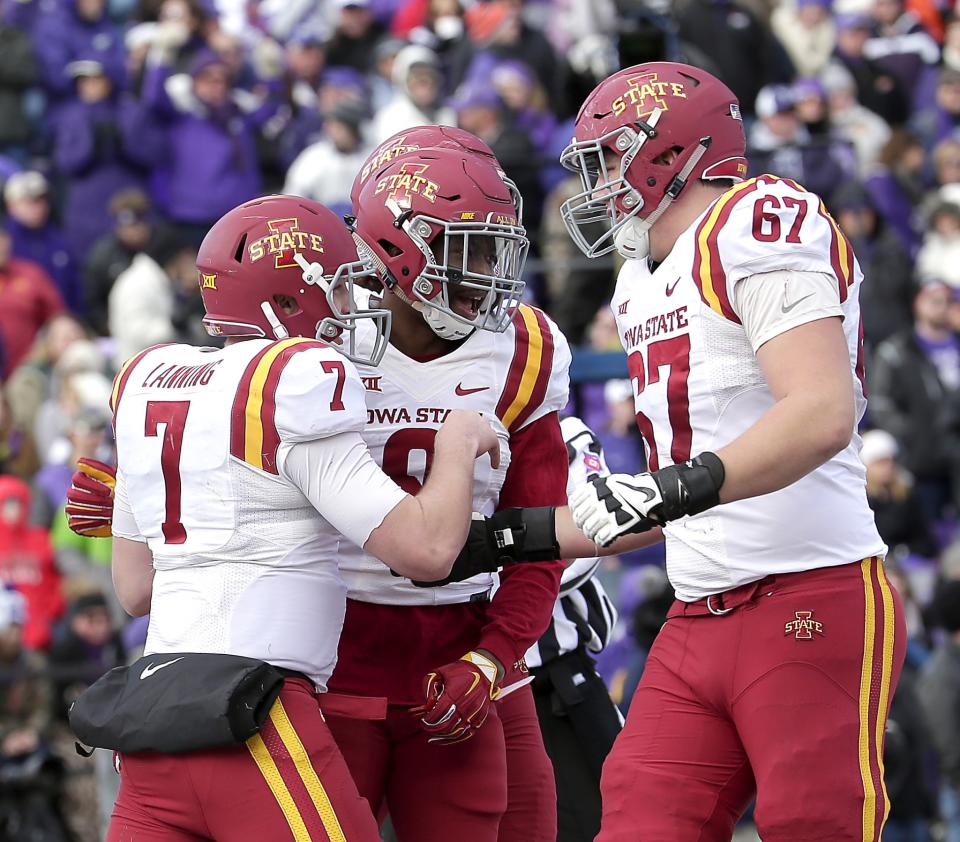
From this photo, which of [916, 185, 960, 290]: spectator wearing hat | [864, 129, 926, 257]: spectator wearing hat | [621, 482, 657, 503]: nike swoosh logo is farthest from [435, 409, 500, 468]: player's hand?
[864, 129, 926, 257]: spectator wearing hat

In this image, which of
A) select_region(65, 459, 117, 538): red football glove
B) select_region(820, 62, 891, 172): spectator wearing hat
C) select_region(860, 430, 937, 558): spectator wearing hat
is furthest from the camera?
select_region(820, 62, 891, 172): spectator wearing hat

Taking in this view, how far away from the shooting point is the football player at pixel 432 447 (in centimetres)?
423

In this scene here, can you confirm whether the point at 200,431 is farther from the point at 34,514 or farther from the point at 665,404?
the point at 34,514

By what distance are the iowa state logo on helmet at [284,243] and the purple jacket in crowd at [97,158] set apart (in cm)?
789

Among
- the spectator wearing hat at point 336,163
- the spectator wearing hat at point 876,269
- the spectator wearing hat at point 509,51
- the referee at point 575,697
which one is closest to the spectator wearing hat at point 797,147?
the spectator wearing hat at point 876,269

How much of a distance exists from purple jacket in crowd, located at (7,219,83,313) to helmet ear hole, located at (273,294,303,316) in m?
8.02

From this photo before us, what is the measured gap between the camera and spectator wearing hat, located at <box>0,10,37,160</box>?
12062 mm

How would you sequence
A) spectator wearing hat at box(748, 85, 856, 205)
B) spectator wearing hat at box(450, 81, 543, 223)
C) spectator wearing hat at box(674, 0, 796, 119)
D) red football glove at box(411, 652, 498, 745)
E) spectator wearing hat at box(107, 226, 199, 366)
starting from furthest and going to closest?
spectator wearing hat at box(674, 0, 796, 119)
spectator wearing hat at box(748, 85, 856, 205)
spectator wearing hat at box(107, 226, 199, 366)
spectator wearing hat at box(450, 81, 543, 223)
red football glove at box(411, 652, 498, 745)

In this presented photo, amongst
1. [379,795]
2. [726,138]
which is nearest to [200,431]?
[379,795]

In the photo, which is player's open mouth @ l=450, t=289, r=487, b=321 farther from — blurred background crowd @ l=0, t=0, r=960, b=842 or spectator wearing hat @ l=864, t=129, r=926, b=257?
spectator wearing hat @ l=864, t=129, r=926, b=257

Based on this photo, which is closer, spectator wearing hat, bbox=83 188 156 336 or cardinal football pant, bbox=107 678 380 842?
cardinal football pant, bbox=107 678 380 842

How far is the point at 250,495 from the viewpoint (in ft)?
12.1

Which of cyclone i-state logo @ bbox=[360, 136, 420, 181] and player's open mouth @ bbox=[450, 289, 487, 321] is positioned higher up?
cyclone i-state logo @ bbox=[360, 136, 420, 181]

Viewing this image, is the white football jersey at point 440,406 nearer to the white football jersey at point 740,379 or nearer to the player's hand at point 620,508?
the white football jersey at point 740,379
